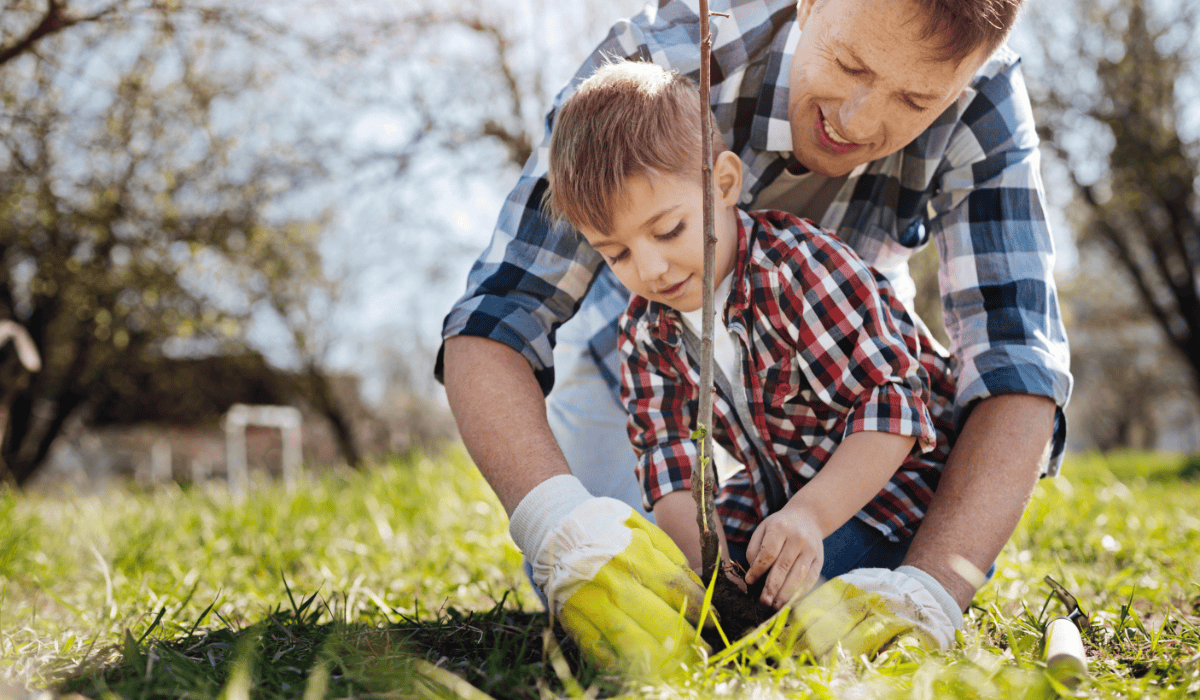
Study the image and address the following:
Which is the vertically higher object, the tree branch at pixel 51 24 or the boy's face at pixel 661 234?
the tree branch at pixel 51 24

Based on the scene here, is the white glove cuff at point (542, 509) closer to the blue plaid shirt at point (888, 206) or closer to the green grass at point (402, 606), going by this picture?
the green grass at point (402, 606)

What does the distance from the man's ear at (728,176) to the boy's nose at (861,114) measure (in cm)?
23

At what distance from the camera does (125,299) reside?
754 centimetres

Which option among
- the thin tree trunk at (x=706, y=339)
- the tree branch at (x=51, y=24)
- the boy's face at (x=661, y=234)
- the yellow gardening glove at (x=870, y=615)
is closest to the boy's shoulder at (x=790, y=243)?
the boy's face at (x=661, y=234)

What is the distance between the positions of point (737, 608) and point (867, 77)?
3.44 ft

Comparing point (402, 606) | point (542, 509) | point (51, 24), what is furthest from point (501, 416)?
point (51, 24)

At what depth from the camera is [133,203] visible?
6801 mm

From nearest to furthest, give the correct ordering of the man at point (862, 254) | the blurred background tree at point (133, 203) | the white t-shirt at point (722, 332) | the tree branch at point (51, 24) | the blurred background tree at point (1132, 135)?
→ the man at point (862, 254)
the white t-shirt at point (722, 332)
the tree branch at point (51, 24)
the blurred background tree at point (133, 203)
the blurred background tree at point (1132, 135)

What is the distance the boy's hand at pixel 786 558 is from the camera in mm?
1247

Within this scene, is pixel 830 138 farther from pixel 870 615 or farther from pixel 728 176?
pixel 870 615

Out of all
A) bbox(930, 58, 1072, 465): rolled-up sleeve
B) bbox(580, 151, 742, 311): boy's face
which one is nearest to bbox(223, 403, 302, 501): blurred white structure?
bbox(580, 151, 742, 311): boy's face

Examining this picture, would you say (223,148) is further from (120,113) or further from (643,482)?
(643,482)

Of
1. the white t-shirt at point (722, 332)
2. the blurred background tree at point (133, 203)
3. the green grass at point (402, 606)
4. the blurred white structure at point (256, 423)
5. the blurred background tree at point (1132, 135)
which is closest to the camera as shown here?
the green grass at point (402, 606)

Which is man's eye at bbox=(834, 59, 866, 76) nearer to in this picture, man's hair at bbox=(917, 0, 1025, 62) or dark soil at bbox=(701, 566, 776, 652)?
man's hair at bbox=(917, 0, 1025, 62)
